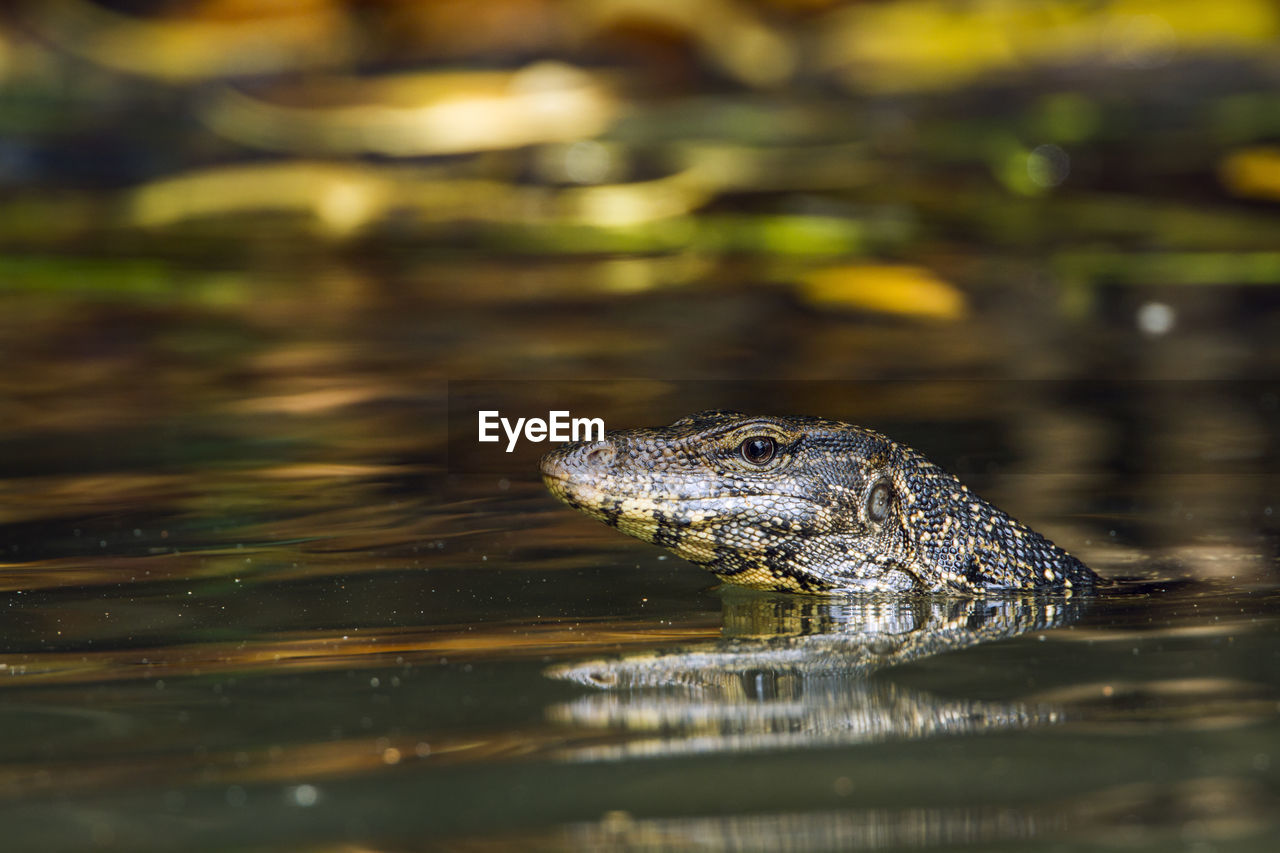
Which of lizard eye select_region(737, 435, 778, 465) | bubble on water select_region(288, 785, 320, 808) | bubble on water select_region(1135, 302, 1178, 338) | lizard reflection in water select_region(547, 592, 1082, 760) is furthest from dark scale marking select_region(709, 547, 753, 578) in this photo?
bubble on water select_region(1135, 302, 1178, 338)

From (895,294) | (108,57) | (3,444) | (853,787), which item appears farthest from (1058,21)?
(853,787)

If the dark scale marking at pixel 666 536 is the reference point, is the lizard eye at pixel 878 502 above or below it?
above

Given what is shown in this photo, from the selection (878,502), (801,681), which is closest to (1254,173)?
(878,502)

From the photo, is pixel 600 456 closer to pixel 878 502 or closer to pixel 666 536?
pixel 666 536

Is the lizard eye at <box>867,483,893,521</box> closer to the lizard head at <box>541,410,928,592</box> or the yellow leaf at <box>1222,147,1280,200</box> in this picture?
the lizard head at <box>541,410,928,592</box>

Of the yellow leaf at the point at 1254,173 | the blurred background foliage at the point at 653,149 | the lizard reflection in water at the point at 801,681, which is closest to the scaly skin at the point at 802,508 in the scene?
the lizard reflection in water at the point at 801,681

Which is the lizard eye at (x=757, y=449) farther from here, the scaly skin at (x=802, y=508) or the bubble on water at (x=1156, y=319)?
the bubble on water at (x=1156, y=319)
